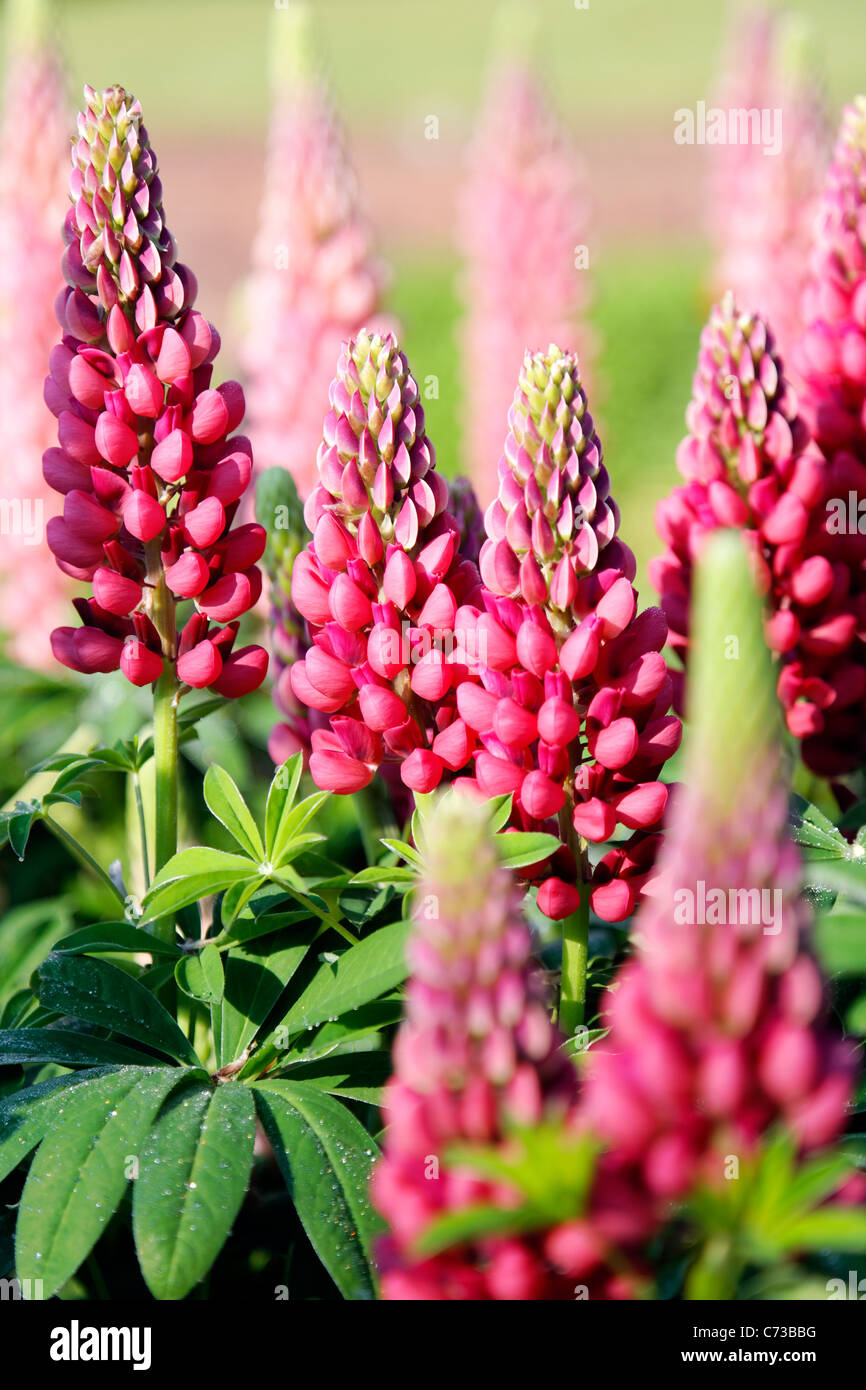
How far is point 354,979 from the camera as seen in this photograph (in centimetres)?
140

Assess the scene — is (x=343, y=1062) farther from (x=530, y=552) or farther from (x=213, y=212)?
(x=213, y=212)

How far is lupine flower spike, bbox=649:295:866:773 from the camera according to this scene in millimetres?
1752

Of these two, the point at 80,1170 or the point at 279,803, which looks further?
the point at 279,803

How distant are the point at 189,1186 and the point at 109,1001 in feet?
1.04

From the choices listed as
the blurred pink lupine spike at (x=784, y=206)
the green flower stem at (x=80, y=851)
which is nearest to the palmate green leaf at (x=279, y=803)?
the green flower stem at (x=80, y=851)

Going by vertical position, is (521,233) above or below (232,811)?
above

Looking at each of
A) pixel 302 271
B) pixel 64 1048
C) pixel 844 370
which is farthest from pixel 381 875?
pixel 302 271

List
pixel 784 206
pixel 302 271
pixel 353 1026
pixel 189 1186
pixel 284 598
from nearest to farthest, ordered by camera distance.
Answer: pixel 189 1186 → pixel 353 1026 → pixel 284 598 → pixel 302 271 → pixel 784 206

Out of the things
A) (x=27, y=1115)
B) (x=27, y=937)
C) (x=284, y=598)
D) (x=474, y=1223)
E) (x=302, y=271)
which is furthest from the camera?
(x=302, y=271)

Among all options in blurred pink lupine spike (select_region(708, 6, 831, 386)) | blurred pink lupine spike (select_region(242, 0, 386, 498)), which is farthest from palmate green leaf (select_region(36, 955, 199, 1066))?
blurred pink lupine spike (select_region(708, 6, 831, 386))

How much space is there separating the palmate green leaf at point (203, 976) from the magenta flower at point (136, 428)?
0.30 metres

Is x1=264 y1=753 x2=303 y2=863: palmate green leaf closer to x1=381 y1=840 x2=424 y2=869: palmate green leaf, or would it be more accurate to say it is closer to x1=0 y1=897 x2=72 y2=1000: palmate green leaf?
x1=381 y1=840 x2=424 y2=869: palmate green leaf

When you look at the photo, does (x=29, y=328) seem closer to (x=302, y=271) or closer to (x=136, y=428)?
(x=302, y=271)

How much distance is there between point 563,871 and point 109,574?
1.87ft
